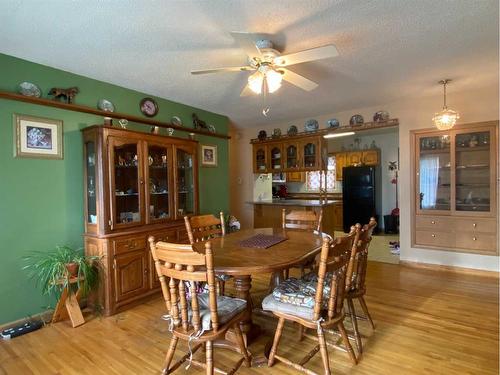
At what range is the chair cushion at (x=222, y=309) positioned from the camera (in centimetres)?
171

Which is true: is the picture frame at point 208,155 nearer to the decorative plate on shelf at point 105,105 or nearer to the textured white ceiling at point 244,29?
the textured white ceiling at point 244,29

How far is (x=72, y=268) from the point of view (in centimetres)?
270

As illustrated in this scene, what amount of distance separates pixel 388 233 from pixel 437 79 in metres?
4.31

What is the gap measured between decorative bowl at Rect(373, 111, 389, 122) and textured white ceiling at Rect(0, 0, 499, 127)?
0.83 metres

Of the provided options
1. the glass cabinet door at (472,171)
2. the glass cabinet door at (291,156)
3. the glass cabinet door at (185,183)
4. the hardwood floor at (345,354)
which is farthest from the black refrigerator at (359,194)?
the glass cabinet door at (185,183)

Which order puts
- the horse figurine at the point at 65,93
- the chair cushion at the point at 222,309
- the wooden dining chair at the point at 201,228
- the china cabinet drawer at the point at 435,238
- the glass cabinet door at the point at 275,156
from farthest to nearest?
1. the glass cabinet door at the point at 275,156
2. the china cabinet drawer at the point at 435,238
3. the horse figurine at the point at 65,93
4. the wooden dining chair at the point at 201,228
5. the chair cushion at the point at 222,309

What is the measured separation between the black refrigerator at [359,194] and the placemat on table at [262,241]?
15.5ft

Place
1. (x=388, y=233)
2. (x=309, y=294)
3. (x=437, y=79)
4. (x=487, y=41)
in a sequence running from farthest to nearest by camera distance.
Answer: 1. (x=388, y=233)
2. (x=437, y=79)
3. (x=487, y=41)
4. (x=309, y=294)

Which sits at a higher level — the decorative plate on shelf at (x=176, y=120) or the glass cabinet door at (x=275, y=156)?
the decorative plate on shelf at (x=176, y=120)

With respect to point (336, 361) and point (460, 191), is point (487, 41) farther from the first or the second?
point (336, 361)

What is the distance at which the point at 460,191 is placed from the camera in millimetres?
4086

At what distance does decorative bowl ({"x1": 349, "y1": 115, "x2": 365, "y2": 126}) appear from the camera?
460 cm

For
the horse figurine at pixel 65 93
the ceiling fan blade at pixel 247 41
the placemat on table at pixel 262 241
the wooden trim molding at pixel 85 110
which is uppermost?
the ceiling fan blade at pixel 247 41

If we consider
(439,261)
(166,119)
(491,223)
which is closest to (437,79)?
(491,223)
